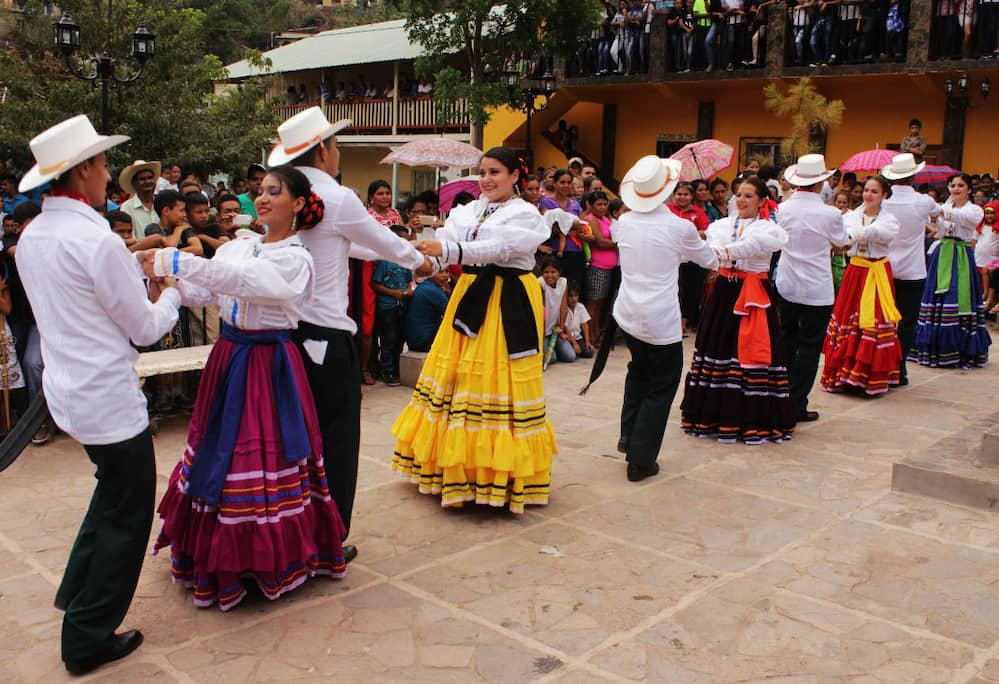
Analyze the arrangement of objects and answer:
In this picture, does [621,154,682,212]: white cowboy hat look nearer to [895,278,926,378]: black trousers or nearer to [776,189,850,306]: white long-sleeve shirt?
[776,189,850,306]: white long-sleeve shirt

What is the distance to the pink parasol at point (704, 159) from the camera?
12273mm

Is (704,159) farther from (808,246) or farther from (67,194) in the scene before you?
(67,194)

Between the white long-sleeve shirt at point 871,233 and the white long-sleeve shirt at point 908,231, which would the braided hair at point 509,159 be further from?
the white long-sleeve shirt at point 908,231

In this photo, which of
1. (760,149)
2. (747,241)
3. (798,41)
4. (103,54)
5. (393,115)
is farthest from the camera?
(393,115)

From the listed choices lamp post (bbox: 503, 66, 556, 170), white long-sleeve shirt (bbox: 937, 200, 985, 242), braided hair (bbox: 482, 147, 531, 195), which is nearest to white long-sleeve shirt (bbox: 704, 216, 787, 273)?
braided hair (bbox: 482, 147, 531, 195)

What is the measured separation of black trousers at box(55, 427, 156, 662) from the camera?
355 cm

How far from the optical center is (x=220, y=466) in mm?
3908

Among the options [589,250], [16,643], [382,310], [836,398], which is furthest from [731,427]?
[16,643]

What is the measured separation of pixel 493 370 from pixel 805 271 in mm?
3253

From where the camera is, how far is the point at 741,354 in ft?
22.9

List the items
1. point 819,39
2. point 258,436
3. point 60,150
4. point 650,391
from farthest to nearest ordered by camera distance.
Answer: point 819,39 < point 650,391 < point 258,436 < point 60,150

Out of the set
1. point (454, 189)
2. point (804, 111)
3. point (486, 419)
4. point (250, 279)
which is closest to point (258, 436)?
point (250, 279)

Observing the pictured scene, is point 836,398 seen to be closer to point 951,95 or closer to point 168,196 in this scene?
point 168,196

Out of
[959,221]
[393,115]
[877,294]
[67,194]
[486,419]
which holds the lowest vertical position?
[486,419]
